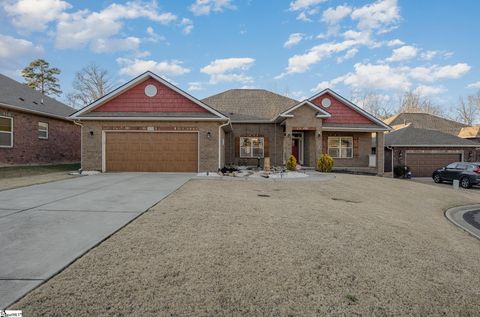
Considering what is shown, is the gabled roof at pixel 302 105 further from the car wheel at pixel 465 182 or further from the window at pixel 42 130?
the window at pixel 42 130

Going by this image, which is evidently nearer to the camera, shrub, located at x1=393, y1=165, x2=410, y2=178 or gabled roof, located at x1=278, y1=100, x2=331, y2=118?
gabled roof, located at x1=278, y1=100, x2=331, y2=118

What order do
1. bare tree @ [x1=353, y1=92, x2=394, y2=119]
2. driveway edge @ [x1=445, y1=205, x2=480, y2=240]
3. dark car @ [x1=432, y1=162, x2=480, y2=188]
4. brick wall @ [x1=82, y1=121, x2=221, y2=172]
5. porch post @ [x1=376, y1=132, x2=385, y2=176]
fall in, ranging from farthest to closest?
bare tree @ [x1=353, y1=92, x2=394, y2=119] < porch post @ [x1=376, y1=132, x2=385, y2=176] < dark car @ [x1=432, y1=162, x2=480, y2=188] < brick wall @ [x1=82, y1=121, x2=221, y2=172] < driveway edge @ [x1=445, y1=205, x2=480, y2=240]

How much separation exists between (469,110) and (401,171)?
35.5 meters

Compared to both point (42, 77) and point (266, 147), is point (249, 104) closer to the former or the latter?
point (266, 147)

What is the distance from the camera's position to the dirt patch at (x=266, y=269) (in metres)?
2.65

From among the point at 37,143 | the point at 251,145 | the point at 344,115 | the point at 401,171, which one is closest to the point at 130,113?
the point at 37,143

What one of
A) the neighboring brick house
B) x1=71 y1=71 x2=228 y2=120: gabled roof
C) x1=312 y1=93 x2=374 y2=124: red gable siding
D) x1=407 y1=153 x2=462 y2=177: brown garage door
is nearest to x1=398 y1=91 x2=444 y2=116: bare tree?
x1=407 y1=153 x2=462 y2=177: brown garage door

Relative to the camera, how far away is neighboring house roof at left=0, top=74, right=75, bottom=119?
1511cm

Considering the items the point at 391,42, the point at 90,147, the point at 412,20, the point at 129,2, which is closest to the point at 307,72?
the point at 391,42

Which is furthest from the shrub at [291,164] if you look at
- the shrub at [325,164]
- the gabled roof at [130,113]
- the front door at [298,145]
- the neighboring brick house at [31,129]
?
the neighboring brick house at [31,129]

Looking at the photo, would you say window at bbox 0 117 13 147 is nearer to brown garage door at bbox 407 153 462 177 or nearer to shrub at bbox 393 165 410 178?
shrub at bbox 393 165 410 178

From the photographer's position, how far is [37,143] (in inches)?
672

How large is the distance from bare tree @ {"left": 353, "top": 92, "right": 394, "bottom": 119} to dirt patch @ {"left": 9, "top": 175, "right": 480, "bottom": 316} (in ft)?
147

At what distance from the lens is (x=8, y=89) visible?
1650 cm
